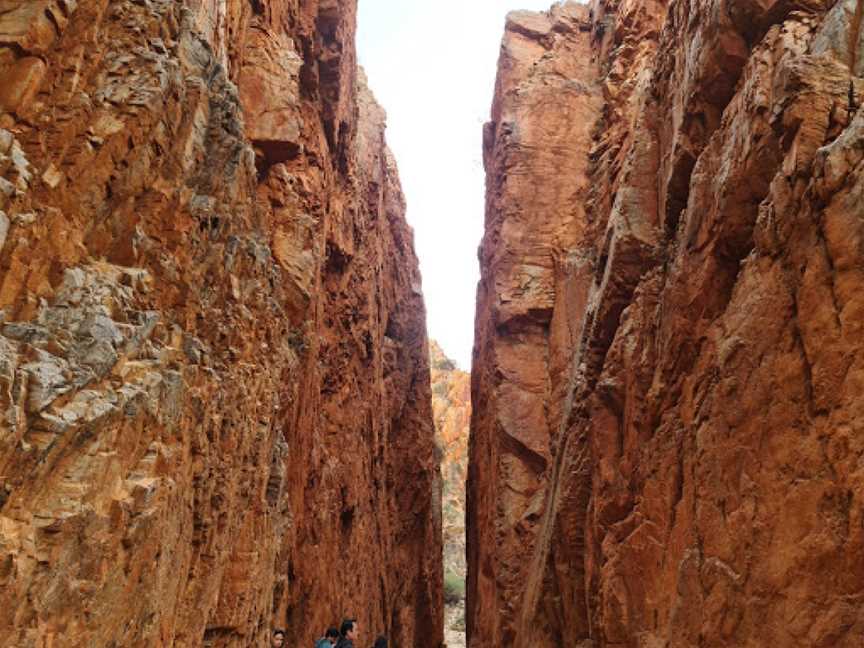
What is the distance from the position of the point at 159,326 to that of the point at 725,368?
19.0 feet

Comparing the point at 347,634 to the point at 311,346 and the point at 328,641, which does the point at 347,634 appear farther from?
the point at 311,346

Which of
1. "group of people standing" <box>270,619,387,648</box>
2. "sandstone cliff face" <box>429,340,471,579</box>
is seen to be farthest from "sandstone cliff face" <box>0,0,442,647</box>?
"sandstone cliff face" <box>429,340,471,579</box>

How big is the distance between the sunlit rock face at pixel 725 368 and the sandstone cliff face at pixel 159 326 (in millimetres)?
4866

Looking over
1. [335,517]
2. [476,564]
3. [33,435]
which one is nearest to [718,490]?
[33,435]

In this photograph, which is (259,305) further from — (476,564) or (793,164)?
(476,564)

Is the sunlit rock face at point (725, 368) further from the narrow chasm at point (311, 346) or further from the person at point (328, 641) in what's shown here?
the person at point (328, 641)

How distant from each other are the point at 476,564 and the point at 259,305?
16863 mm

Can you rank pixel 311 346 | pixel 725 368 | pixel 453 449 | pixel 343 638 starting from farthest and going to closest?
1. pixel 453 449
2. pixel 311 346
3. pixel 343 638
4. pixel 725 368

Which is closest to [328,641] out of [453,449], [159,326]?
[159,326]

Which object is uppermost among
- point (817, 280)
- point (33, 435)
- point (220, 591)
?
point (817, 280)

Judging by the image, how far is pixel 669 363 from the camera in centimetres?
1002

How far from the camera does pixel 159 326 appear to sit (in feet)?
23.5

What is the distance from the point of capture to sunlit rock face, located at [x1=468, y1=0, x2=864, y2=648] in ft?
22.5

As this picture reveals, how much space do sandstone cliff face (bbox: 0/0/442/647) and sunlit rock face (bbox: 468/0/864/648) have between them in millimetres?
4866
